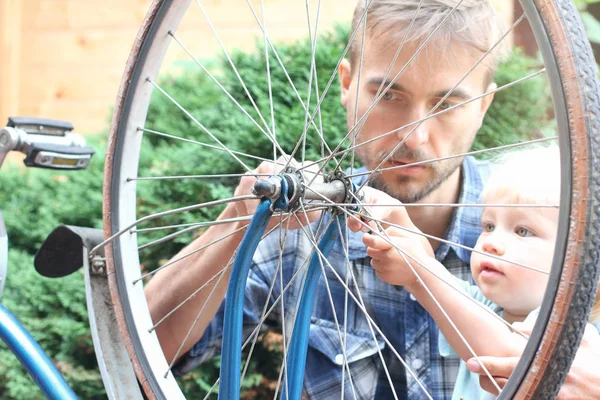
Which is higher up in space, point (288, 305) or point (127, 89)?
point (127, 89)

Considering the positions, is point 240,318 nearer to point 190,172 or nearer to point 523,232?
point 523,232

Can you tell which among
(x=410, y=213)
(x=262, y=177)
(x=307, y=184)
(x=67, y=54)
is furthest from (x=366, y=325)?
(x=67, y=54)

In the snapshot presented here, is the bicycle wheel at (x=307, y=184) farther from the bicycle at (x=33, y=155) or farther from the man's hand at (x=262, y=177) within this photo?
the bicycle at (x=33, y=155)

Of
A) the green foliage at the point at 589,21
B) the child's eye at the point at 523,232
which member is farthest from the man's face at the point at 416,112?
the green foliage at the point at 589,21

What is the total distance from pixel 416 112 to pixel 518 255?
0.31m

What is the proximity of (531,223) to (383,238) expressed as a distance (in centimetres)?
25

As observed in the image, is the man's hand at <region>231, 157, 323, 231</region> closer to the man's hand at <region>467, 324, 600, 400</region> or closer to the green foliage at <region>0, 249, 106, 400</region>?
the man's hand at <region>467, 324, 600, 400</region>

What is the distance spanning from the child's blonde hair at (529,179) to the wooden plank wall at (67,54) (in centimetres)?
196

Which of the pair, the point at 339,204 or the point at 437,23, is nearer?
the point at 339,204

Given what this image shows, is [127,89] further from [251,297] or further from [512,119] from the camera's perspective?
[512,119]

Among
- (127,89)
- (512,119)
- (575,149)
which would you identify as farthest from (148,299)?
(512,119)

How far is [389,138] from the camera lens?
4.59ft

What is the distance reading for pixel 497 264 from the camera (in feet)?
4.02

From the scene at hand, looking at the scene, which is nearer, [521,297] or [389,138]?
[521,297]
